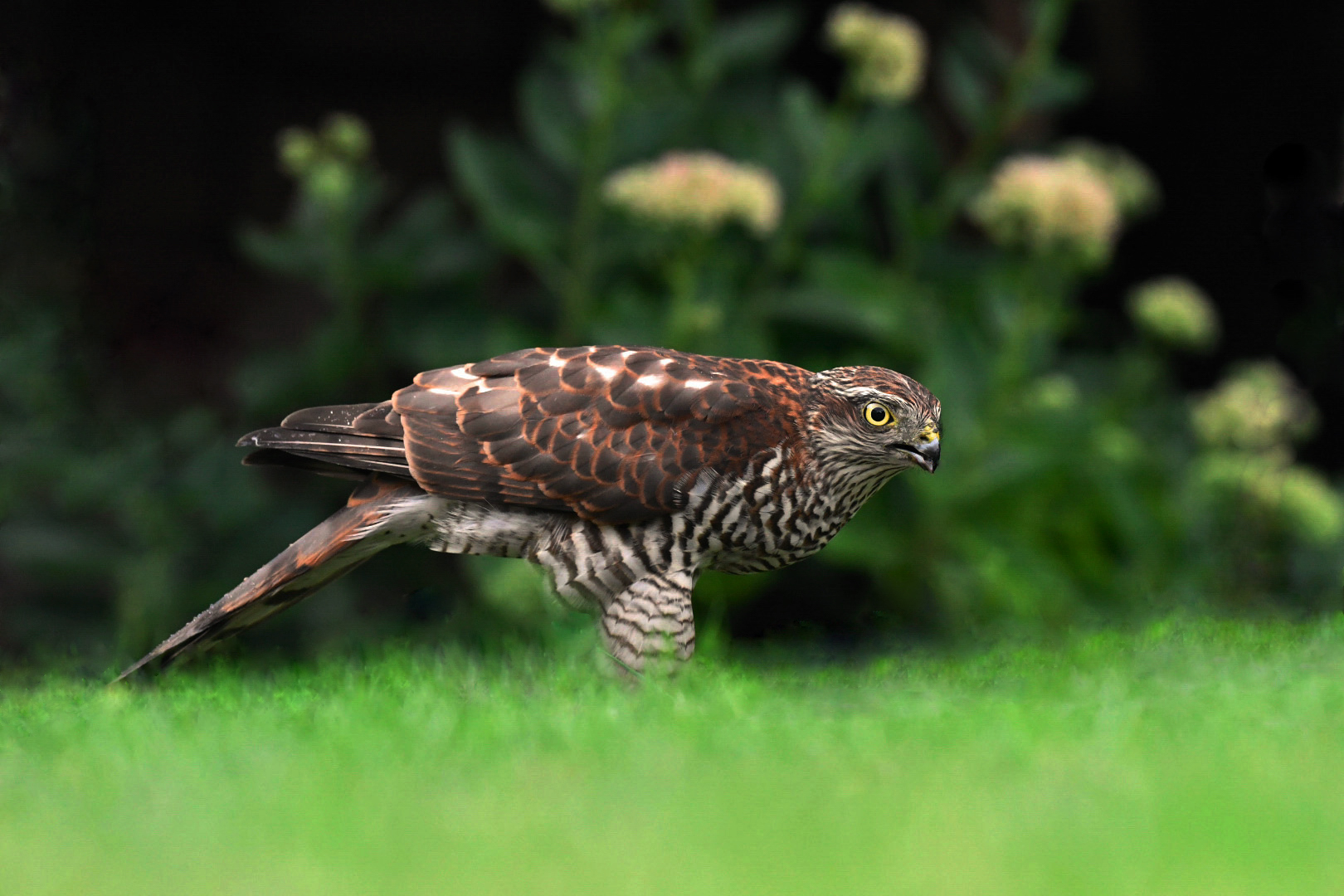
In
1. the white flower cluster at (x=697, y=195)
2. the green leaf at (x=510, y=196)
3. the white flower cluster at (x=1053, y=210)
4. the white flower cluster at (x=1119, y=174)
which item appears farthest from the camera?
the white flower cluster at (x=1119, y=174)

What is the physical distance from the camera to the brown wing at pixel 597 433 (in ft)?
11.6

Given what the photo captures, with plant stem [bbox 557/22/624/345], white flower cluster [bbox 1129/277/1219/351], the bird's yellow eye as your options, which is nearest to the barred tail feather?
the bird's yellow eye

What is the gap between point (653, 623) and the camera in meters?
3.46

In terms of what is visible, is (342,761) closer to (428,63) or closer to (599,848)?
(599,848)

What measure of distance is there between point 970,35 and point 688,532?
320 centimetres

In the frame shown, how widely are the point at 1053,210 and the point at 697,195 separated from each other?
1421 mm

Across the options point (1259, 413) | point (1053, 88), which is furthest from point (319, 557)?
point (1259, 413)

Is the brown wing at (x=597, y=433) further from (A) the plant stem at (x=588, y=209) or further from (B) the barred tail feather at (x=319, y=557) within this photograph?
(A) the plant stem at (x=588, y=209)

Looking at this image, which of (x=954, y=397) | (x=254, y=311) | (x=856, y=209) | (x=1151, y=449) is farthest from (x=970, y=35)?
(x=254, y=311)

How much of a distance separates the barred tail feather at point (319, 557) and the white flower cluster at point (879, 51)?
278cm

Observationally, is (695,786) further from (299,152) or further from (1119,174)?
(1119,174)

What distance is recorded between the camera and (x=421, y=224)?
18.8ft

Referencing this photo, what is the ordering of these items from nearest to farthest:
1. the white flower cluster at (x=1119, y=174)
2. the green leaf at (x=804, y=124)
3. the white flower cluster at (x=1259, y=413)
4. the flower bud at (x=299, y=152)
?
the flower bud at (x=299, y=152), the green leaf at (x=804, y=124), the white flower cluster at (x=1259, y=413), the white flower cluster at (x=1119, y=174)

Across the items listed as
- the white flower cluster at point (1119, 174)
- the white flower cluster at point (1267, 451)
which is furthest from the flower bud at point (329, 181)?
the white flower cluster at point (1267, 451)
